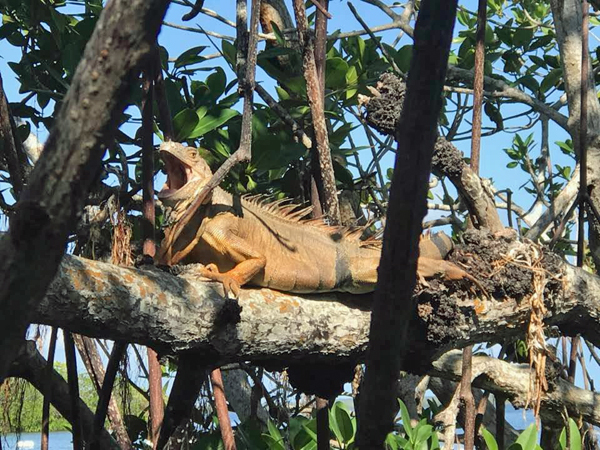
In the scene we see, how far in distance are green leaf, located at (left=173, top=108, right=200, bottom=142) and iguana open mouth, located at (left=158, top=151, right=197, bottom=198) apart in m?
0.52

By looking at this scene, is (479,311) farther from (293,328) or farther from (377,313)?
(377,313)

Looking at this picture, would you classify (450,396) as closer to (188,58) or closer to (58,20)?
(188,58)

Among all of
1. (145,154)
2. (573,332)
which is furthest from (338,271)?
(573,332)

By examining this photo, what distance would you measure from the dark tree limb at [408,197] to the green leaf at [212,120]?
7.23ft

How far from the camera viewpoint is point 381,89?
318 cm

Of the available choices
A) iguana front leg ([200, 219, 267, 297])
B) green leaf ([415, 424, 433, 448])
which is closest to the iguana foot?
iguana front leg ([200, 219, 267, 297])

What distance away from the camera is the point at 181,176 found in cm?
319

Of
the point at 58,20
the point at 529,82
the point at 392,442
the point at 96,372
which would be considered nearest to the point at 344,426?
the point at 392,442

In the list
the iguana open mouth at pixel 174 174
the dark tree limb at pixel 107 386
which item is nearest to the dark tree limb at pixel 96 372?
the dark tree limb at pixel 107 386

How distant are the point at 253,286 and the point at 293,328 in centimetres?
32

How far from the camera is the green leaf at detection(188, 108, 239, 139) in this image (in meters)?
3.76

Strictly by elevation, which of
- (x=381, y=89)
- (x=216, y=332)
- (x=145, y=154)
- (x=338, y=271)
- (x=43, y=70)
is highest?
(x=43, y=70)

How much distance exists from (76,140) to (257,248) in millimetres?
2093

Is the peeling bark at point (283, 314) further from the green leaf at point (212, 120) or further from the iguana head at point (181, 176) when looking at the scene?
the green leaf at point (212, 120)
